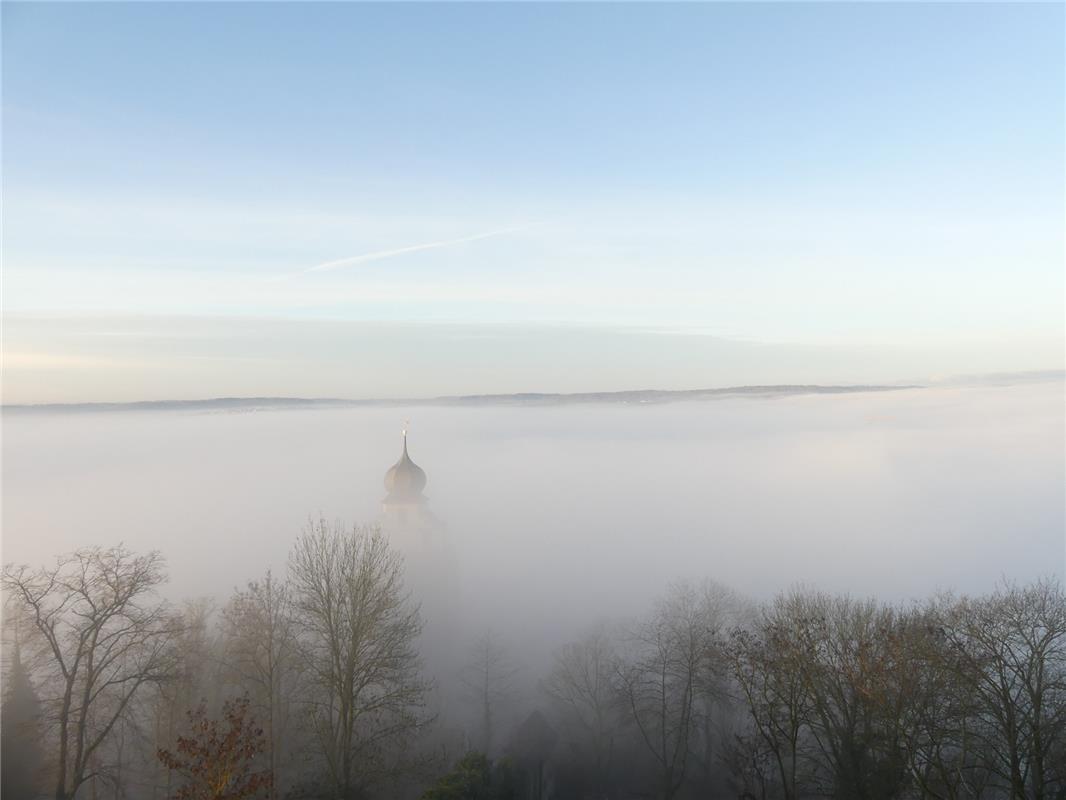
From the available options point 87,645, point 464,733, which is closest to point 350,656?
point 87,645

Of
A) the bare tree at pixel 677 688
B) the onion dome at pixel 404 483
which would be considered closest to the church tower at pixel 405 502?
the onion dome at pixel 404 483

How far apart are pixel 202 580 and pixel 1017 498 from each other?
114820 millimetres

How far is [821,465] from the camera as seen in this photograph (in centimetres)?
17025

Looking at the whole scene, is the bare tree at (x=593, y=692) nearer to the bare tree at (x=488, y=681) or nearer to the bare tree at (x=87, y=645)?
the bare tree at (x=488, y=681)

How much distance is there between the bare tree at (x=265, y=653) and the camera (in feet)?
100

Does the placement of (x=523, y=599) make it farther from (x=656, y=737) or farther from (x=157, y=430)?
(x=157, y=430)

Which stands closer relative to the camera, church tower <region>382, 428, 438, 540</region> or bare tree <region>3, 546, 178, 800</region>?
bare tree <region>3, 546, 178, 800</region>

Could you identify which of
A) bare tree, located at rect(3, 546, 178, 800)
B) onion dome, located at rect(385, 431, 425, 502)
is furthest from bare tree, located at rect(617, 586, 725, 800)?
onion dome, located at rect(385, 431, 425, 502)

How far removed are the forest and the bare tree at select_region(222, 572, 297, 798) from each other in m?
0.15

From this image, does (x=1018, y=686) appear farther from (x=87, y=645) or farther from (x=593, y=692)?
(x=87, y=645)

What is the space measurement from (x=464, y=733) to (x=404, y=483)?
27135 mm

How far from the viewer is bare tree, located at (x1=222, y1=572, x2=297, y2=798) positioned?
30.6m

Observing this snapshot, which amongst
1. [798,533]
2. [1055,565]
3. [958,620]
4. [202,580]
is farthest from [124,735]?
[798,533]

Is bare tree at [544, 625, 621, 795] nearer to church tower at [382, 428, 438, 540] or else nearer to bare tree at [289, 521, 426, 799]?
bare tree at [289, 521, 426, 799]
